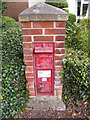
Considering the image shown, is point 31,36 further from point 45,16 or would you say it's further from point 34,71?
point 34,71

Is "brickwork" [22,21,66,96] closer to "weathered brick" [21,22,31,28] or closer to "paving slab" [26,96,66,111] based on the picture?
"weathered brick" [21,22,31,28]

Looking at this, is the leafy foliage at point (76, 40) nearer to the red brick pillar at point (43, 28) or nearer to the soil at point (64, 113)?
the red brick pillar at point (43, 28)

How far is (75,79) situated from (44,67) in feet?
1.77

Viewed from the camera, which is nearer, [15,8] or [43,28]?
[43,28]

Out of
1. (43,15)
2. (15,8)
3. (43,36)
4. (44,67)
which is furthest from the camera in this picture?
(15,8)

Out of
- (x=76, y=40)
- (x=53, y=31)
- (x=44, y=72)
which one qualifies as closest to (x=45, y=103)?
(x=44, y=72)

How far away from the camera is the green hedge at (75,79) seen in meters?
1.82

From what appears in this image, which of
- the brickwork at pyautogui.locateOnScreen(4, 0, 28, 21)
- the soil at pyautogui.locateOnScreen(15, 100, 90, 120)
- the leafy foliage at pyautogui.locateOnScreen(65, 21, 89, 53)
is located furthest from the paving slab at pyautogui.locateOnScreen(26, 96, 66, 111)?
the brickwork at pyautogui.locateOnScreen(4, 0, 28, 21)

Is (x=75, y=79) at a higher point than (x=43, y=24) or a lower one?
lower

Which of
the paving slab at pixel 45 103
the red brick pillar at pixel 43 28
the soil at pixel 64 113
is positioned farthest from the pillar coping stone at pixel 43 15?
the soil at pixel 64 113

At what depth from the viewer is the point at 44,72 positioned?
1.82 metres

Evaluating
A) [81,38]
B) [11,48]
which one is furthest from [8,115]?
[81,38]

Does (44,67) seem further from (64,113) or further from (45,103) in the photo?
(64,113)

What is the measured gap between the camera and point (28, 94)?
6.51 feet
